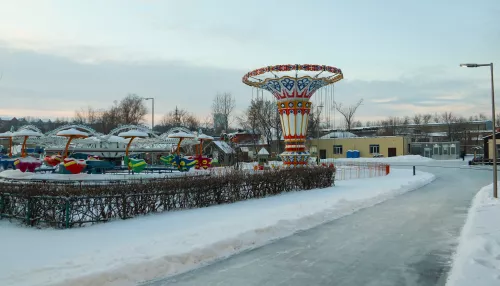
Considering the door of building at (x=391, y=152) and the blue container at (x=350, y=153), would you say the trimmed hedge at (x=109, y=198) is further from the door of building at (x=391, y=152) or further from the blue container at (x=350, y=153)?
the door of building at (x=391, y=152)

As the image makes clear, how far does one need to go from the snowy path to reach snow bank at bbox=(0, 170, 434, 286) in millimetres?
482

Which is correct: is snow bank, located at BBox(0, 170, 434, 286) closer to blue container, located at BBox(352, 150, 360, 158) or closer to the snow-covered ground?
the snow-covered ground

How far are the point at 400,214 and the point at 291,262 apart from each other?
7345 mm

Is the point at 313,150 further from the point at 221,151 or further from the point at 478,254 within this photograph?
the point at 478,254

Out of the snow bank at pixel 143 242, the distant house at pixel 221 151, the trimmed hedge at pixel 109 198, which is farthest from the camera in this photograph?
the distant house at pixel 221 151

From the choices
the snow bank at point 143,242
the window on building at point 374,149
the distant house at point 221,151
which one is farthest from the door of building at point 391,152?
the snow bank at point 143,242

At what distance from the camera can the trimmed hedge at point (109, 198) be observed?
10609 mm

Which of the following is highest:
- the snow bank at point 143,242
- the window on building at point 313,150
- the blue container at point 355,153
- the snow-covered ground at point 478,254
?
the window on building at point 313,150

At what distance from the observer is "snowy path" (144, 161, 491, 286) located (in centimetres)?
715

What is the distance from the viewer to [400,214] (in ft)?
46.5

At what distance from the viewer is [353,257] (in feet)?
28.1

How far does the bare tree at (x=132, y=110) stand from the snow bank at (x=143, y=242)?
75098 mm

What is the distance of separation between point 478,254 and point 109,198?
8893 millimetres

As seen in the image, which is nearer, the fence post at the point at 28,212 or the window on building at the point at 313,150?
the fence post at the point at 28,212
